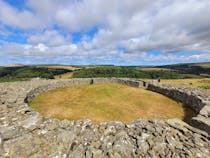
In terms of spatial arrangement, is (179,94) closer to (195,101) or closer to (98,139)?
(195,101)

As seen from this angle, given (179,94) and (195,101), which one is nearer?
(195,101)

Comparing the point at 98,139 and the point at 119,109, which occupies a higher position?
A: the point at 98,139

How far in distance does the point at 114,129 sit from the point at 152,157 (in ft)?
6.70

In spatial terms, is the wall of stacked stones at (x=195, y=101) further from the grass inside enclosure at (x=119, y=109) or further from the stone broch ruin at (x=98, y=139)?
the grass inside enclosure at (x=119, y=109)

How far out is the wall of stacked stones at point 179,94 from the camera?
26.4 feet

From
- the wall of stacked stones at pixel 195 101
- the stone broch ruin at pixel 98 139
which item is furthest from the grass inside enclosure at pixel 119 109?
the stone broch ruin at pixel 98 139

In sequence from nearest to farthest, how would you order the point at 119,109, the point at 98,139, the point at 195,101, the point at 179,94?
1. the point at 98,139
2. the point at 119,109
3. the point at 195,101
4. the point at 179,94

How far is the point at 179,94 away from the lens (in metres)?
15.5

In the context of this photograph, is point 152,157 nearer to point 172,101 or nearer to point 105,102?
point 105,102

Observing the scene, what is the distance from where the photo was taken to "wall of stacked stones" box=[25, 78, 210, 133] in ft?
26.4

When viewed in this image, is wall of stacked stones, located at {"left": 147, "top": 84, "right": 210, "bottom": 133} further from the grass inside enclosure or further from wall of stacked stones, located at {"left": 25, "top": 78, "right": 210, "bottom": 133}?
the grass inside enclosure

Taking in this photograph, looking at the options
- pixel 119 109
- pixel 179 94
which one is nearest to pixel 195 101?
pixel 179 94

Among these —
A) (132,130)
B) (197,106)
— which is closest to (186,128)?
(132,130)

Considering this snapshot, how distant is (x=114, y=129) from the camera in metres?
6.85
